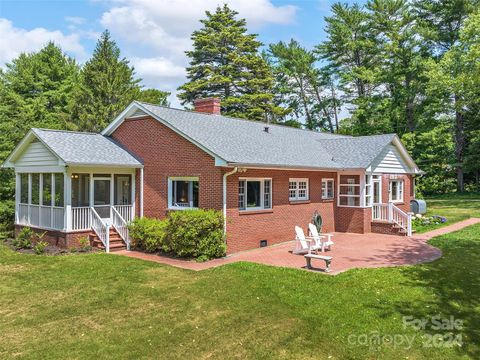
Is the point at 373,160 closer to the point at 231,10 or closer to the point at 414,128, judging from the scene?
the point at 414,128

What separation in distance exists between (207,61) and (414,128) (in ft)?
79.2

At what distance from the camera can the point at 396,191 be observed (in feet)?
73.6

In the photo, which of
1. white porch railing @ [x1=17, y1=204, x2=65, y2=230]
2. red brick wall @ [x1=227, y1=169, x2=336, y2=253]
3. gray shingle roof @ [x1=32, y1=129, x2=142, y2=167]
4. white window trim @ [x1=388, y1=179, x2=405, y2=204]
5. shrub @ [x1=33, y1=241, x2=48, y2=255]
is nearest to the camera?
red brick wall @ [x1=227, y1=169, x2=336, y2=253]

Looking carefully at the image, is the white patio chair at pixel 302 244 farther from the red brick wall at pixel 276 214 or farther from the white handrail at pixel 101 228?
the white handrail at pixel 101 228

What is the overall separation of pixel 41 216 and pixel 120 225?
11.7 feet

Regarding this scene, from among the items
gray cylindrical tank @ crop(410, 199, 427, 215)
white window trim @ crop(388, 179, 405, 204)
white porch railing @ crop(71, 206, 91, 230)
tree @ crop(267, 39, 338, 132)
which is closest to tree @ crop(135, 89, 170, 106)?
tree @ crop(267, 39, 338, 132)

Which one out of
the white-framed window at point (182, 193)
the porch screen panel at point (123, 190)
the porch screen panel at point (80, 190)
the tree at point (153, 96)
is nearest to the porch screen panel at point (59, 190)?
the porch screen panel at point (80, 190)

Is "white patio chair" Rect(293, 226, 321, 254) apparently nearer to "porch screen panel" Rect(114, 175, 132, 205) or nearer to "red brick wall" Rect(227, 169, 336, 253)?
"red brick wall" Rect(227, 169, 336, 253)

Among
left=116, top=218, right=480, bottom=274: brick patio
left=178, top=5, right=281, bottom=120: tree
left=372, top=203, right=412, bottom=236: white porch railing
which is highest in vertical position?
left=178, top=5, right=281, bottom=120: tree

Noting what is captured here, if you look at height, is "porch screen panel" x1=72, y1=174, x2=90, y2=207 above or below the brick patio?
above

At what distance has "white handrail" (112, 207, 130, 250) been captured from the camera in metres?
15.8

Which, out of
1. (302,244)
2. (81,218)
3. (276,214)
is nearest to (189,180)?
(276,214)

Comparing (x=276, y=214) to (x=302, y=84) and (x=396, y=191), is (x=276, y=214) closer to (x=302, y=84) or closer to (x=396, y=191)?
(x=396, y=191)

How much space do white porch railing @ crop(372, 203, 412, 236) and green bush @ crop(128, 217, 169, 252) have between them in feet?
35.8
